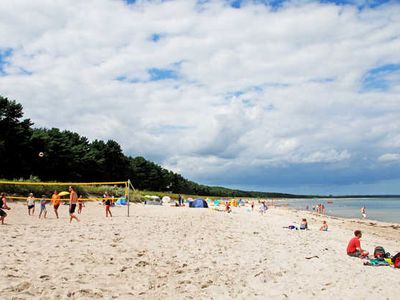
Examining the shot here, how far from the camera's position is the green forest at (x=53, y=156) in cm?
4172

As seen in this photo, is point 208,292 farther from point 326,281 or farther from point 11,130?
point 11,130

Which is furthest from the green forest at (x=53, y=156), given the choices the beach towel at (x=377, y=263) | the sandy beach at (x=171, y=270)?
the beach towel at (x=377, y=263)

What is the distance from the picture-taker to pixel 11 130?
136 feet

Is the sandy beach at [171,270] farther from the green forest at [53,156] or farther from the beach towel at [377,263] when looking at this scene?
the green forest at [53,156]

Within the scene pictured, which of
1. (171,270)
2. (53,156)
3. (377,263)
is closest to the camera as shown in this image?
(171,270)

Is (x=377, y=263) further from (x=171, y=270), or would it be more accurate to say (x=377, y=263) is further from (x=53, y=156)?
(x=53, y=156)

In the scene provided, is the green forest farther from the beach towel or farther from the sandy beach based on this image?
the beach towel

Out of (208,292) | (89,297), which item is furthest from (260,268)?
(89,297)

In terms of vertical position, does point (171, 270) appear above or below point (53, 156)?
below

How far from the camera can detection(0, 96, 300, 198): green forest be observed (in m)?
41.7

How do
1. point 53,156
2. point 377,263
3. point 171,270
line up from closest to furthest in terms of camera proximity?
point 171,270 → point 377,263 → point 53,156

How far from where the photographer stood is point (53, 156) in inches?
1954

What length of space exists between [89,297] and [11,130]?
40.5 m

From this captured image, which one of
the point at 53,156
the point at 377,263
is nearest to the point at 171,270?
the point at 377,263
